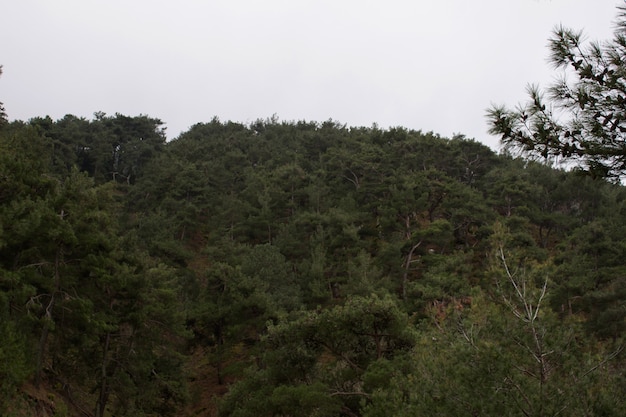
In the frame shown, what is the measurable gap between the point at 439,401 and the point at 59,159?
Answer: 3994 centimetres

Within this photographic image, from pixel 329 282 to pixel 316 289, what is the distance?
1844mm

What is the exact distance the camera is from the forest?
19.3ft

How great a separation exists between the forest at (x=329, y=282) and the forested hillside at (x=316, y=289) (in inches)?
2.5

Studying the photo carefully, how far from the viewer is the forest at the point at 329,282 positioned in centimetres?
587

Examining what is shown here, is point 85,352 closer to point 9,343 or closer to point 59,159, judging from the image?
point 9,343

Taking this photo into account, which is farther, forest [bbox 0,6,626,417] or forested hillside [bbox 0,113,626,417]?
forested hillside [bbox 0,113,626,417]

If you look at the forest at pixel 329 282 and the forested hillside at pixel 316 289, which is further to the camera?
the forested hillside at pixel 316 289

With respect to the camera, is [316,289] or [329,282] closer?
[316,289]

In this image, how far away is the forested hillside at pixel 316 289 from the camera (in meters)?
6.51

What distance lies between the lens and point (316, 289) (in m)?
23.6

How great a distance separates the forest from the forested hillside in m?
0.06

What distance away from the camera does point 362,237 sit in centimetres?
2966

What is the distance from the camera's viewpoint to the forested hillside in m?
6.51

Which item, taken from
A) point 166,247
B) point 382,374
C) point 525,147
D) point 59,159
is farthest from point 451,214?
point 59,159
